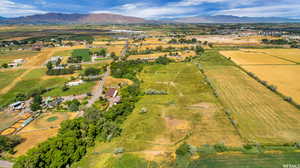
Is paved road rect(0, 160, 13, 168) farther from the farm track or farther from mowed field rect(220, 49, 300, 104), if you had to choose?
mowed field rect(220, 49, 300, 104)

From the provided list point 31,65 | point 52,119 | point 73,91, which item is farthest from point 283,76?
point 31,65

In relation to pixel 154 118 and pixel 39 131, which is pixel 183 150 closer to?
pixel 154 118

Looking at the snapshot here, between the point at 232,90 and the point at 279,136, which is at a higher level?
the point at 232,90

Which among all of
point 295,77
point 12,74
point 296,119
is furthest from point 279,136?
point 12,74

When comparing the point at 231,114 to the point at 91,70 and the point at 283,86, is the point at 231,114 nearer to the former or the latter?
the point at 283,86

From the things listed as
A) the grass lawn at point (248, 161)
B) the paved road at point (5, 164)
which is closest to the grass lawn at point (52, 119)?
the paved road at point (5, 164)

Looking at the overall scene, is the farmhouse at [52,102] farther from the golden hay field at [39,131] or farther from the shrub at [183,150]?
the shrub at [183,150]

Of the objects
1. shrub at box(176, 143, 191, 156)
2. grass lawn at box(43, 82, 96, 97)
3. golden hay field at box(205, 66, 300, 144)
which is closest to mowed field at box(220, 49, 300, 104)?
golden hay field at box(205, 66, 300, 144)
